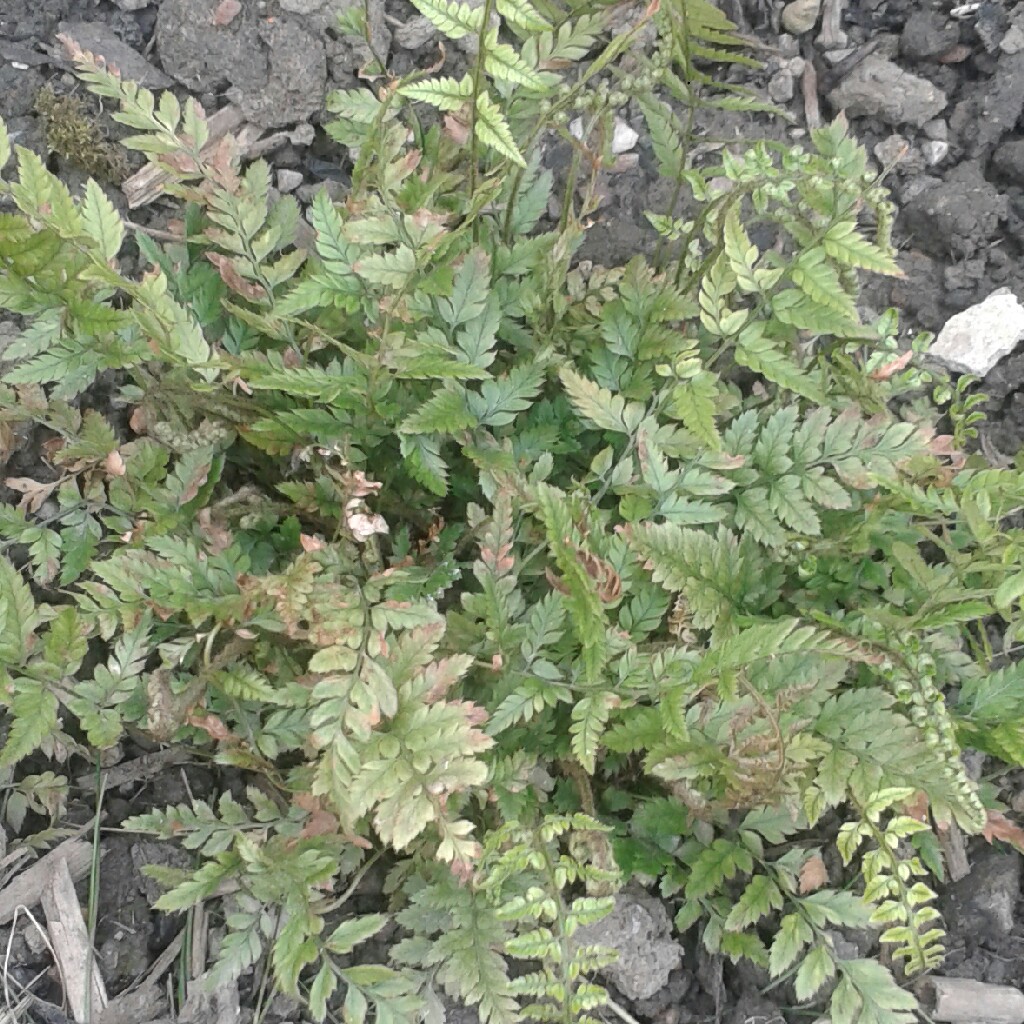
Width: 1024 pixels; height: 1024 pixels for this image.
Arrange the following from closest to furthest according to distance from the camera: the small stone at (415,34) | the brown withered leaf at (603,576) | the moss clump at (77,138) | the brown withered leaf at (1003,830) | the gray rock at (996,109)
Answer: the brown withered leaf at (603,576) < the brown withered leaf at (1003,830) < the moss clump at (77,138) < the small stone at (415,34) < the gray rock at (996,109)

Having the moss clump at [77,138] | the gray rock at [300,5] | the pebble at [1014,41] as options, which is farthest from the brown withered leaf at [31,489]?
the pebble at [1014,41]

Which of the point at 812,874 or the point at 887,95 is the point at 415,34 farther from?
the point at 812,874

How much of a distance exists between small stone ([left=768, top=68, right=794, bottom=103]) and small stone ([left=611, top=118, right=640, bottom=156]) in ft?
1.80

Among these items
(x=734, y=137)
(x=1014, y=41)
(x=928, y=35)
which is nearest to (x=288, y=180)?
(x=734, y=137)

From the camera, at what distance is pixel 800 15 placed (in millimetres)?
3422

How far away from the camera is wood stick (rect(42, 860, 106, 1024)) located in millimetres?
2441

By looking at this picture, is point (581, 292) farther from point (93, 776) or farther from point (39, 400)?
point (93, 776)

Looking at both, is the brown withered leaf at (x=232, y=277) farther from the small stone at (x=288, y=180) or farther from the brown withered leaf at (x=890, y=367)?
the brown withered leaf at (x=890, y=367)

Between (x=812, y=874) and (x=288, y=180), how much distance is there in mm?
2575

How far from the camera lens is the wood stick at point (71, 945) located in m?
2.44

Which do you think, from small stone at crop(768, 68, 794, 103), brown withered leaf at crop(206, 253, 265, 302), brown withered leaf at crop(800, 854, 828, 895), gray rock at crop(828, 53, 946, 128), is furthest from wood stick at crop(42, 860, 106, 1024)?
gray rock at crop(828, 53, 946, 128)

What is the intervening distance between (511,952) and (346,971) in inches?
18.8

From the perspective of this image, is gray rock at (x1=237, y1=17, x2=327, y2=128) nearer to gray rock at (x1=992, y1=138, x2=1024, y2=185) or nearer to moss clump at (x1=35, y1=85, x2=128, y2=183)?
moss clump at (x1=35, y1=85, x2=128, y2=183)

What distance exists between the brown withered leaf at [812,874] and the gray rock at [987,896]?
48 cm
